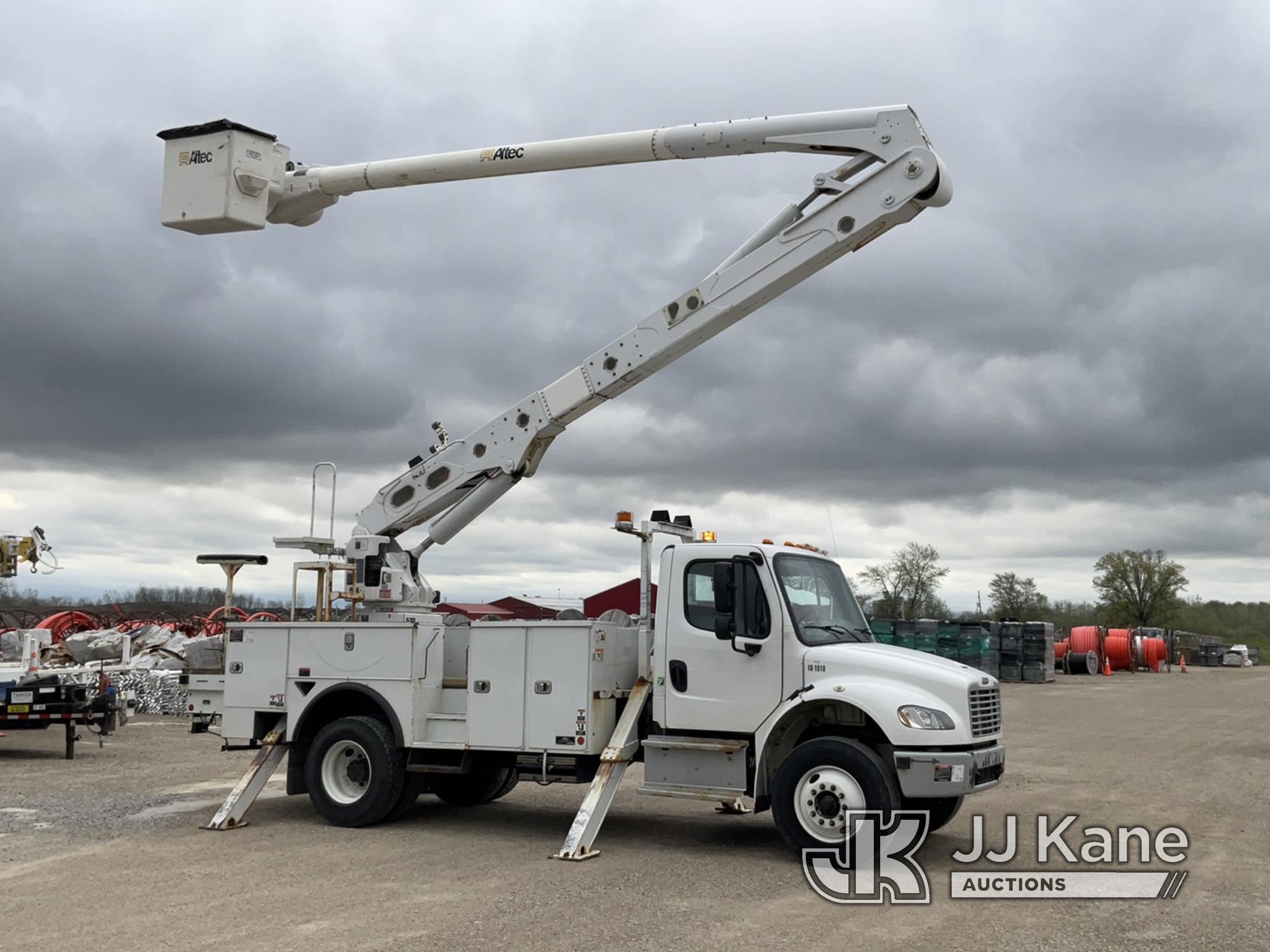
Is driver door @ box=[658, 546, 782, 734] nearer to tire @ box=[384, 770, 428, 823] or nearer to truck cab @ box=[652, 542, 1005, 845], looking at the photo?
truck cab @ box=[652, 542, 1005, 845]

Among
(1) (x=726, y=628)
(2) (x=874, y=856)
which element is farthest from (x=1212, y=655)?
(1) (x=726, y=628)

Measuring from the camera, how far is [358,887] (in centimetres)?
894

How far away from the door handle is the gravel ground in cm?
143

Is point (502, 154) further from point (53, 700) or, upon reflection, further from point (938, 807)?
point (53, 700)

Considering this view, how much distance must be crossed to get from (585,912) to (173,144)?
→ 8.29 metres

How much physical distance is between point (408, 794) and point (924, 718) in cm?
517

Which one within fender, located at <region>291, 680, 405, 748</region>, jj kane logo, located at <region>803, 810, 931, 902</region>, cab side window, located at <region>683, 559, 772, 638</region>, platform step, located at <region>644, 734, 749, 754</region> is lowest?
jj kane logo, located at <region>803, 810, 931, 902</region>

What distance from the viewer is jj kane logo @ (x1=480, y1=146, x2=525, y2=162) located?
39.8 ft

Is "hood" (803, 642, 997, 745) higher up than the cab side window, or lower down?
lower down

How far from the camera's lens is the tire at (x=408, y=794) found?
11.6 metres

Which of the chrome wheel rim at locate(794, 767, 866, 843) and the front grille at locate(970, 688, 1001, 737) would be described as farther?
the front grille at locate(970, 688, 1001, 737)

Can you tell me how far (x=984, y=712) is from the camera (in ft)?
33.0

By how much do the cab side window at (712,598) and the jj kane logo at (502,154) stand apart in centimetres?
460

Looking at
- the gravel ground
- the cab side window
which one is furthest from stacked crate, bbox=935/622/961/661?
the cab side window
